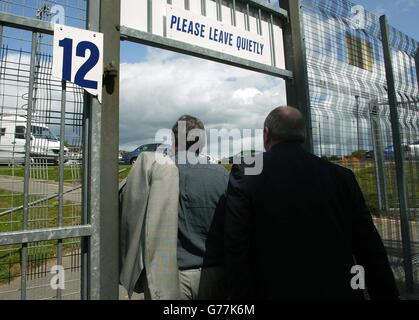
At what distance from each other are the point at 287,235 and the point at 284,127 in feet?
2.03

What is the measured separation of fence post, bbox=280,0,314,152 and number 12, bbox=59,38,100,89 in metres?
2.05

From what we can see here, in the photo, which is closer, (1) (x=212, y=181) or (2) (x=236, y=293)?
(2) (x=236, y=293)

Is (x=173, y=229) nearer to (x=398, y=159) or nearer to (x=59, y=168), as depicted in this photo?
(x=59, y=168)

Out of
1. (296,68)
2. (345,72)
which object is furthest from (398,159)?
(296,68)

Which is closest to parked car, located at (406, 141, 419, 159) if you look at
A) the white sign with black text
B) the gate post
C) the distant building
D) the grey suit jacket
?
the distant building

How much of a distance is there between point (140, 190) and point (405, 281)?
3730 millimetres

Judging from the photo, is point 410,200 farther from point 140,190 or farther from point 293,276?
point 140,190

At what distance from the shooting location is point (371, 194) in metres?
4.48

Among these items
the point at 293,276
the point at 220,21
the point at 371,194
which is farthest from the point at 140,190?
the point at 371,194

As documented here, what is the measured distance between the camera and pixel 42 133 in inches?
87.9

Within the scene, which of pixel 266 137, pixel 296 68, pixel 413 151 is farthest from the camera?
pixel 413 151

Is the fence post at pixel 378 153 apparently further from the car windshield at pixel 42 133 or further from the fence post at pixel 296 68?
the car windshield at pixel 42 133

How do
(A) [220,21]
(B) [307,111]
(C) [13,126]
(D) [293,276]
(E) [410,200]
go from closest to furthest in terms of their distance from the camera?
1. (D) [293,276]
2. (C) [13,126]
3. (A) [220,21]
4. (B) [307,111]
5. (E) [410,200]
